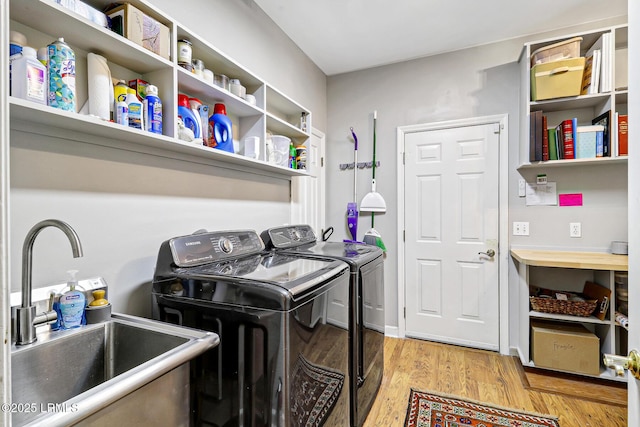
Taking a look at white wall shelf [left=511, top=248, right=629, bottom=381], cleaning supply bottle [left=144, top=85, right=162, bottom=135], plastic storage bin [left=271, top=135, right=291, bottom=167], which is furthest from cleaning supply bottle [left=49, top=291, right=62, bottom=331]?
white wall shelf [left=511, top=248, right=629, bottom=381]

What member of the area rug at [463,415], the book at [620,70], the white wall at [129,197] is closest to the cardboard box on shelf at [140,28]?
the white wall at [129,197]

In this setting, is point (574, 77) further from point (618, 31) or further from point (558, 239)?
point (558, 239)

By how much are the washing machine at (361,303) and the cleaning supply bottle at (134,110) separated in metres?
0.99

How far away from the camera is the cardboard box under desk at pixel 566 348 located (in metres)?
2.18

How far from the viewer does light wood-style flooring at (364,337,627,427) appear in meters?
1.89

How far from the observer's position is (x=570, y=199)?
2510 millimetres

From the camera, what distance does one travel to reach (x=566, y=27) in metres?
2.51

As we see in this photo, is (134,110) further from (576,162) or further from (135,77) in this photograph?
(576,162)

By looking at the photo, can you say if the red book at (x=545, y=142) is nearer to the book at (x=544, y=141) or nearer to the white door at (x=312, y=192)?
the book at (x=544, y=141)

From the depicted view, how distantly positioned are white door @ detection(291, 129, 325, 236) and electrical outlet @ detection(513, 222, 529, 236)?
5.93ft

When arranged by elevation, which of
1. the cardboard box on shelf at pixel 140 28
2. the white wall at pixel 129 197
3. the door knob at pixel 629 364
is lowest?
the door knob at pixel 629 364

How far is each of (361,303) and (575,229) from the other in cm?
205

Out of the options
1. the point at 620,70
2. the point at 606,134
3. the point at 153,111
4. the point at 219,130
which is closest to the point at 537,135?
the point at 606,134


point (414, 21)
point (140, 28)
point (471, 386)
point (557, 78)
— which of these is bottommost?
point (471, 386)
